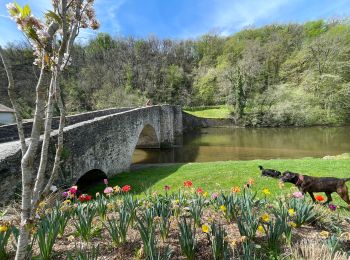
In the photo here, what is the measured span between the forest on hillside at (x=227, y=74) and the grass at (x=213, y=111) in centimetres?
151

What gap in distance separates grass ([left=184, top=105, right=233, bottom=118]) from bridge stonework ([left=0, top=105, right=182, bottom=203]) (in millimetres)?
20617

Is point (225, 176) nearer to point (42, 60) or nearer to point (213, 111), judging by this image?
point (42, 60)

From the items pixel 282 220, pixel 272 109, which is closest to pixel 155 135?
pixel 272 109

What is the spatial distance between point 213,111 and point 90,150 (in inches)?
1353

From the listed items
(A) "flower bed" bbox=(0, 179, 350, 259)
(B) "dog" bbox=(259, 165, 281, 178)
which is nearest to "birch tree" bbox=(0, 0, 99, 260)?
(A) "flower bed" bbox=(0, 179, 350, 259)

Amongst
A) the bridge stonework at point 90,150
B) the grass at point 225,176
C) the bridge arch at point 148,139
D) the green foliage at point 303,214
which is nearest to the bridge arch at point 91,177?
the bridge stonework at point 90,150

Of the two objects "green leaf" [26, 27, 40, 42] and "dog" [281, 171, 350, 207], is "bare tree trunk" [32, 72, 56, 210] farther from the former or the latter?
"dog" [281, 171, 350, 207]

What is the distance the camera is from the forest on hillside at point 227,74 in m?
34.0

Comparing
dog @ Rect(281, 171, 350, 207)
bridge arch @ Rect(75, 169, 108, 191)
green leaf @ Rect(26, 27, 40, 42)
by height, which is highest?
green leaf @ Rect(26, 27, 40, 42)

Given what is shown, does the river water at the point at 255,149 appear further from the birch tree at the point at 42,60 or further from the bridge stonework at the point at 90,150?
the birch tree at the point at 42,60

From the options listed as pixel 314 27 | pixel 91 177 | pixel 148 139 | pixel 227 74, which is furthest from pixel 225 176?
pixel 314 27

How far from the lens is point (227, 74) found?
135ft

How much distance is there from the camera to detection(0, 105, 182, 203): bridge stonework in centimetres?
597

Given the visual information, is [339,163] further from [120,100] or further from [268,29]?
[268,29]
